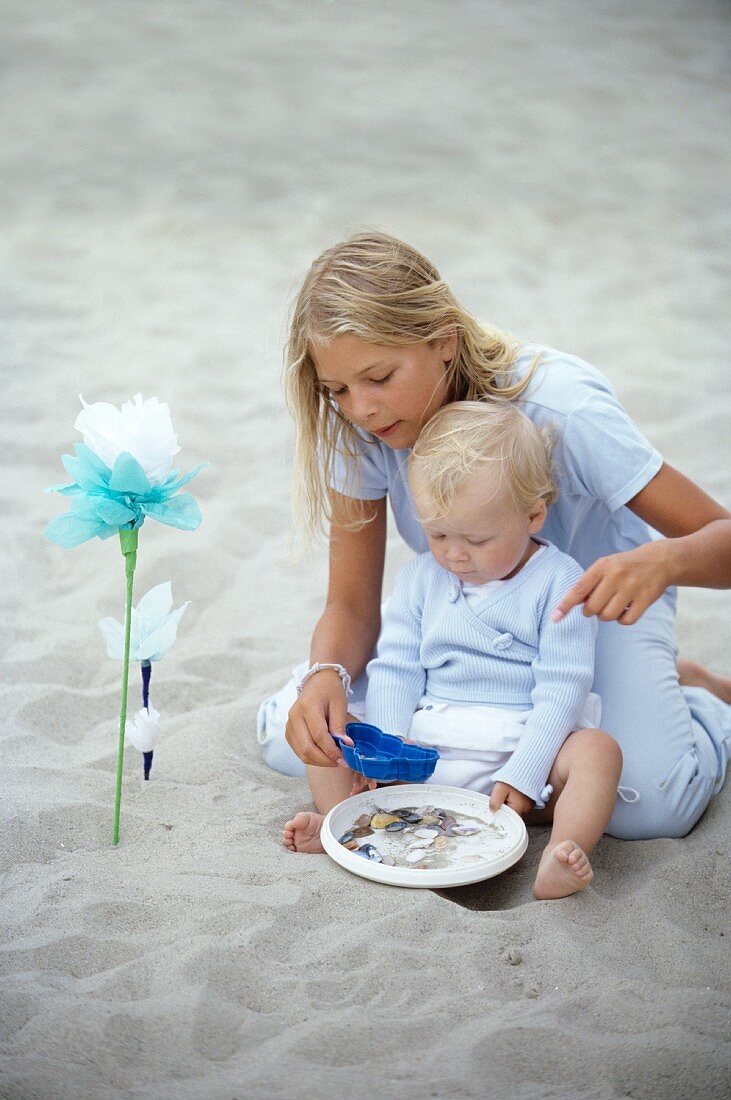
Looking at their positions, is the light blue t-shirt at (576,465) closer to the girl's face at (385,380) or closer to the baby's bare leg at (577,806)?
the girl's face at (385,380)

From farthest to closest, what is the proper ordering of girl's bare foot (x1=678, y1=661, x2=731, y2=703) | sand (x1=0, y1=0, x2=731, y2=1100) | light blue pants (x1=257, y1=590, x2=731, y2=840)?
girl's bare foot (x1=678, y1=661, x2=731, y2=703), light blue pants (x1=257, y1=590, x2=731, y2=840), sand (x1=0, y1=0, x2=731, y2=1100)

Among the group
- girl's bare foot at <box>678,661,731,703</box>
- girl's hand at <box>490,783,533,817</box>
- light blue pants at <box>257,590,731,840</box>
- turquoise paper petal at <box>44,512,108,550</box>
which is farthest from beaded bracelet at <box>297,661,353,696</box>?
girl's bare foot at <box>678,661,731,703</box>

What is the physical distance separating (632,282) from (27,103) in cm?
385

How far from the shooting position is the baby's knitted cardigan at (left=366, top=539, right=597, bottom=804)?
198 centimetres

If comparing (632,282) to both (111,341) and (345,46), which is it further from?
(345,46)

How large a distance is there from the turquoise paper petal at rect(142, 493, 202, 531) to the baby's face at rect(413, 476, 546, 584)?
0.41m

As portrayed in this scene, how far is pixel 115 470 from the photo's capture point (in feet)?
6.02

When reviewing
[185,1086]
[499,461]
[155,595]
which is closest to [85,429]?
[155,595]

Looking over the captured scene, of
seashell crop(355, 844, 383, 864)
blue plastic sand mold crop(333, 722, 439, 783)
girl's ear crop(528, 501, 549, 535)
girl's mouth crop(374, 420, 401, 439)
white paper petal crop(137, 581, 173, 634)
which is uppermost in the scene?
girl's mouth crop(374, 420, 401, 439)

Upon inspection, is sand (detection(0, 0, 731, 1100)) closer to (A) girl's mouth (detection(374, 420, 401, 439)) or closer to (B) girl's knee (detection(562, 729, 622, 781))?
(B) girl's knee (detection(562, 729, 622, 781))

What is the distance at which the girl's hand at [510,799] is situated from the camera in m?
1.96

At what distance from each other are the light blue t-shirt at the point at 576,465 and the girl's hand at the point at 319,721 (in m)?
0.42

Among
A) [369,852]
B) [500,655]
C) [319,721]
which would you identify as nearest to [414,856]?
[369,852]

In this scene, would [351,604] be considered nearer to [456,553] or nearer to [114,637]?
[456,553]
